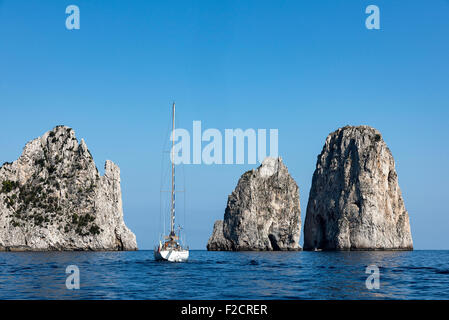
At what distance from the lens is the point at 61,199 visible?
6693 inches

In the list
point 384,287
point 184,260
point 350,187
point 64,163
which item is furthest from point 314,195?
point 384,287

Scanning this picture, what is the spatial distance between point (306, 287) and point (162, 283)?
12.3m

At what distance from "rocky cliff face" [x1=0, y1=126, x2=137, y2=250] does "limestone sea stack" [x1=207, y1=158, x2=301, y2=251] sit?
38.0 meters

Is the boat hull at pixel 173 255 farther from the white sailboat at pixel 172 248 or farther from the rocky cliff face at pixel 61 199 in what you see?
the rocky cliff face at pixel 61 199

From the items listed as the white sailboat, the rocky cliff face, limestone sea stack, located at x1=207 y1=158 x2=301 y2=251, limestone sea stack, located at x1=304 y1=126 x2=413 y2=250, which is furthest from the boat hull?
limestone sea stack, located at x1=207 y1=158 x2=301 y2=251

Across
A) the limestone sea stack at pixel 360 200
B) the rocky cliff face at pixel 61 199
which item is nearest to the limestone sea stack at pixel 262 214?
the limestone sea stack at pixel 360 200

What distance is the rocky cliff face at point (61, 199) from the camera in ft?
529

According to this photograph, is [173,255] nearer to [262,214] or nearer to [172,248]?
[172,248]

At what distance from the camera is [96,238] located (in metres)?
166

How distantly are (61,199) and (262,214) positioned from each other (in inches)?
2976

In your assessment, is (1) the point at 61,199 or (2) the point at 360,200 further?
(1) the point at 61,199

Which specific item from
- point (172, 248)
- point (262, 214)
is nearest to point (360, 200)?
point (262, 214)

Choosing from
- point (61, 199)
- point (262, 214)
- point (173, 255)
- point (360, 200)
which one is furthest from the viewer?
point (262, 214)

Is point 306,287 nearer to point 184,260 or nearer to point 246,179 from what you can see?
point 184,260
